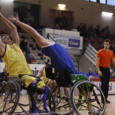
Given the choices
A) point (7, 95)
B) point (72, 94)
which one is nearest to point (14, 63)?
Result: point (7, 95)

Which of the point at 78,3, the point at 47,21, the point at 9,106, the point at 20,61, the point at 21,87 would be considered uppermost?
the point at 78,3

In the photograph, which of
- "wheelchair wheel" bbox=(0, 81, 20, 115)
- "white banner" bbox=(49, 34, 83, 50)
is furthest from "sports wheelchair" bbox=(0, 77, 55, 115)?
"white banner" bbox=(49, 34, 83, 50)

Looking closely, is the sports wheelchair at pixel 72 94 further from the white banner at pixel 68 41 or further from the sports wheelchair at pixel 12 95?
the white banner at pixel 68 41

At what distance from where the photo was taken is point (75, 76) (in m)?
3.54

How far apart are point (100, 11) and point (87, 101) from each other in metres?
15.9

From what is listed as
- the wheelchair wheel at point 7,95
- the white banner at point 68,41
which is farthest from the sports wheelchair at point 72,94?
the white banner at point 68,41

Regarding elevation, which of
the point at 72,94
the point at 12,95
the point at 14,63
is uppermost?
the point at 14,63

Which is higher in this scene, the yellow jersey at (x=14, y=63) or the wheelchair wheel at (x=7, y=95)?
the yellow jersey at (x=14, y=63)

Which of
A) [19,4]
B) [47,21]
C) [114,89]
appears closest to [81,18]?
[47,21]

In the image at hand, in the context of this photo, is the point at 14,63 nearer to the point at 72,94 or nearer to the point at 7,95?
the point at 7,95

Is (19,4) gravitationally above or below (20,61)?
above

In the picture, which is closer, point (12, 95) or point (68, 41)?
point (12, 95)

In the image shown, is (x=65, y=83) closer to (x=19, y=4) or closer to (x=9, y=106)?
(x=9, y=106)

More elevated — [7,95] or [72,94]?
[72,94]
